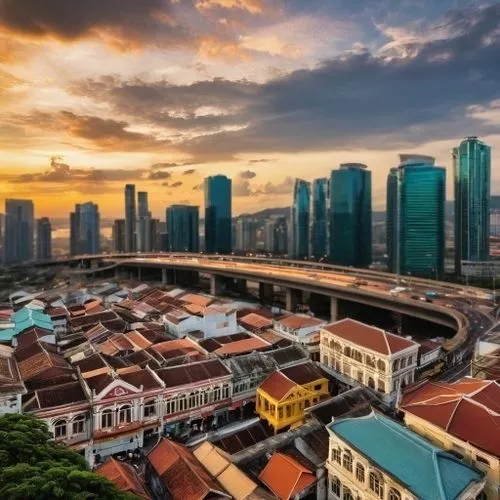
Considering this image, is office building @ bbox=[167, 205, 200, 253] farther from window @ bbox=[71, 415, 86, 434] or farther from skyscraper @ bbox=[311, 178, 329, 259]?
window @ bbox=[71, 415, 86, 434]

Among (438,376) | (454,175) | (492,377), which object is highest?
(454,175)

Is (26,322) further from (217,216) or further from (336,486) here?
(217,216)

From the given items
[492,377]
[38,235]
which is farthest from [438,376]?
[38,235]

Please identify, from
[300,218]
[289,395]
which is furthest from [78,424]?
[300,218]

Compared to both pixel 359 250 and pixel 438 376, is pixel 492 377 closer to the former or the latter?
pixel 438 376

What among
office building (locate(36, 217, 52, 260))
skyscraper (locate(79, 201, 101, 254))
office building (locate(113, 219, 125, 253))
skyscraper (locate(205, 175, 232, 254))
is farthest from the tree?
office building (locate(113, 219, 125, 253))

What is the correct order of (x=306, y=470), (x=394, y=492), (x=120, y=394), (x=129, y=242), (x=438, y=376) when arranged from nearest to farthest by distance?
(x=394, y=492), (x=306, y=470), (x=120, y=394), (x=438, y=376), (x=129, y=242)
